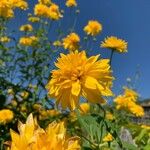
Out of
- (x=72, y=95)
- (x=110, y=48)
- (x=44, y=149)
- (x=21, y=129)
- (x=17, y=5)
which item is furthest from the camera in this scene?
(x=17, y=5)

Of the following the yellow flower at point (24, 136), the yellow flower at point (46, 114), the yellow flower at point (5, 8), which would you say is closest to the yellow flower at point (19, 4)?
the yellow flower at point (5, 8)

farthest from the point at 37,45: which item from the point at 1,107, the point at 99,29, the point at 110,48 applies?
the point at 110,48

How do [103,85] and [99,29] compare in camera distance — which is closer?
[103,85]

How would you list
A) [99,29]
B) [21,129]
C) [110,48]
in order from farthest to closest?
[99,29], [110,48], [21,129]

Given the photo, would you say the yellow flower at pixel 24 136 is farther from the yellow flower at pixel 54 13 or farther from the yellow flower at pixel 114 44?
the yellow flower at pixel 54 13

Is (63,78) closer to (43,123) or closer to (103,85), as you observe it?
(103,85)

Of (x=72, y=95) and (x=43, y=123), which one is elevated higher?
(x=43, y=123)

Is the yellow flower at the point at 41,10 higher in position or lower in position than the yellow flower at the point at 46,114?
higher

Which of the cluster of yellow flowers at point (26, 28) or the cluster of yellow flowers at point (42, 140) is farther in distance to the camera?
the cluster of yellow flowers at point (26, 28)
